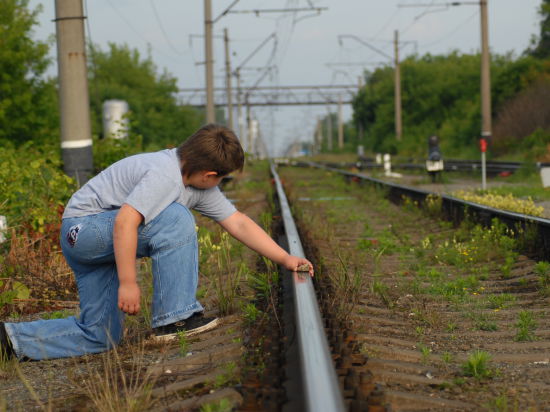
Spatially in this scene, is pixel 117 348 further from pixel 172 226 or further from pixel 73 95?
pixel 73 95

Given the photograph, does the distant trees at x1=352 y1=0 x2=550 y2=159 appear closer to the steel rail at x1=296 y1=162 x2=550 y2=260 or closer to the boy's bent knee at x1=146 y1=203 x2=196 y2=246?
the steel rail at x1=296 y1=162 x2=550 y2=260

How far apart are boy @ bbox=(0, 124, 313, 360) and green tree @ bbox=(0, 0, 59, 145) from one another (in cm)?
2398

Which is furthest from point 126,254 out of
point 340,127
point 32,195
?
point 340,127

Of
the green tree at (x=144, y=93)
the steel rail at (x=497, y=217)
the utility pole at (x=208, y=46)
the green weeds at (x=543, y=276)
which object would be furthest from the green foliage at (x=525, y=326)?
the green tree at (x=144, y=93)

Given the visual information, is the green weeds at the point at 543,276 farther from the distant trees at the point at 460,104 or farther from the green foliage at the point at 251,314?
the distant trees at the point at 460,104

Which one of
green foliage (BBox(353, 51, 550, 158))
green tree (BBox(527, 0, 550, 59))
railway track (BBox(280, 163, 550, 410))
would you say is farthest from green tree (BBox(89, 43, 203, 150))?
railway track (BBox(280, 163, 550, 410))

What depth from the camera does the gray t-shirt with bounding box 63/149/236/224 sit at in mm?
3720

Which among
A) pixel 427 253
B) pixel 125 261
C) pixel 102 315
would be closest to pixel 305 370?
pixel 125 261

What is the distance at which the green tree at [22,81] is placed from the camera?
27234 mm

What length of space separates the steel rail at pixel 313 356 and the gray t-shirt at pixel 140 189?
Result: 0.81m

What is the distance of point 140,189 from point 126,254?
1.06 feet

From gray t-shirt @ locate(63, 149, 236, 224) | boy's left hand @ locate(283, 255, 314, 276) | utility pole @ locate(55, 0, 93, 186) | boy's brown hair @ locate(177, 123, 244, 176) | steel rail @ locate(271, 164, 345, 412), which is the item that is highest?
utility pole @ locate(55, 0, 93, 186)

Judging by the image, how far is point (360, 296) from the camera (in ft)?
16.8

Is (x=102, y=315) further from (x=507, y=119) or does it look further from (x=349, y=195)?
(x=507, y=119)
